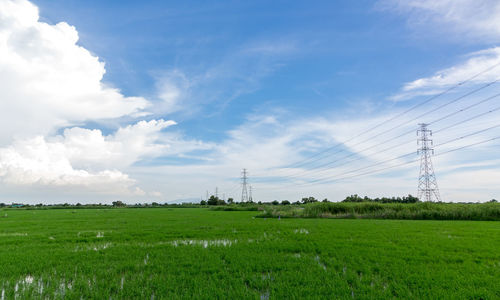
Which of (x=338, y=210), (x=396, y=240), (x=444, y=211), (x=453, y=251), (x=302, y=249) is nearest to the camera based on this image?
(x=453, y=251)

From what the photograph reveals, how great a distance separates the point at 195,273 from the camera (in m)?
6.15

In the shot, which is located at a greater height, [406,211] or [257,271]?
[257,271]

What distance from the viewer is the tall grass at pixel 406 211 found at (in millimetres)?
21891

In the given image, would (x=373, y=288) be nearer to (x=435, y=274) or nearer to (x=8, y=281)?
(x=435, y=274)

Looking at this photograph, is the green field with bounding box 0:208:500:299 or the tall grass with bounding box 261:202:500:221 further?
the tall grass with bounding box 261:202:500:221

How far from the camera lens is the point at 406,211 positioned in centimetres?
2456

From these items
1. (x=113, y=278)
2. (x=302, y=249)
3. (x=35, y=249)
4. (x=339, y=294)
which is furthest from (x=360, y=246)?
(x=35, y=249)

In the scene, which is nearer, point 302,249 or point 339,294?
point 339,294

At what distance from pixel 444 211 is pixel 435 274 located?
70.7ft

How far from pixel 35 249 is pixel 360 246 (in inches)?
448

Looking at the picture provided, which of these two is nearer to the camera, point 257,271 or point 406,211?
point 257,271

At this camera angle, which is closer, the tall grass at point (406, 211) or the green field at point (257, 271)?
the green field at point (257, 271)

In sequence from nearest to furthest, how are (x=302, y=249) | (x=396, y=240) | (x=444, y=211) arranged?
(x=302, y=249)
(x=396, y=240)
(x=444, y=211)

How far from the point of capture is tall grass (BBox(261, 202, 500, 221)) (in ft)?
71.8
